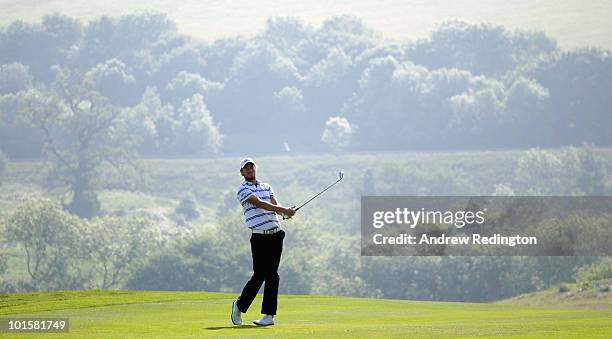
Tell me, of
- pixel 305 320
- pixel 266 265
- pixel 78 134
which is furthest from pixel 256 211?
pixel 78 134

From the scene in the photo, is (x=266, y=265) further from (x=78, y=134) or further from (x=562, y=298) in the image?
(x=78, y=134)

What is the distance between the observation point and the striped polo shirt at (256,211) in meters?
11.0

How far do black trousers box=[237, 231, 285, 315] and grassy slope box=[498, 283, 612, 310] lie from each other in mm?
49380

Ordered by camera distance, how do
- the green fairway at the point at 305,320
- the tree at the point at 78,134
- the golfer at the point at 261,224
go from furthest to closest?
1. the tree at the point at 78,134
2. the golfer at the point at 261,224
3. the green fairway at the point at 305,320

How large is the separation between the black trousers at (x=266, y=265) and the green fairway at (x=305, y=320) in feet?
0.94

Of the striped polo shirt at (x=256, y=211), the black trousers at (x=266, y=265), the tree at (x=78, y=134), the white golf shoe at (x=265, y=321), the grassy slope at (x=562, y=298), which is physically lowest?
the white golf shoe at (x=265, y=321)

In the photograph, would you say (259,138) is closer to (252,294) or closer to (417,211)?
(417,211)

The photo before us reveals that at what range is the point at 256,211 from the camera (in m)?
11.0

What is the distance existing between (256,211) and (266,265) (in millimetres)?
551

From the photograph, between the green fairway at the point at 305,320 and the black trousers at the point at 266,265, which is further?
the black trousers at the point at 266,265

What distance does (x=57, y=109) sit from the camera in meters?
151

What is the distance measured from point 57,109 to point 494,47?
7453 cm

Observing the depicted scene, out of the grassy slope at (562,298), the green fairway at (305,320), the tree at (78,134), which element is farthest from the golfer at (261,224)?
the tree at (78,134)

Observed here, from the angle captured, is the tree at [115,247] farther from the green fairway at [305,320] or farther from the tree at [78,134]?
the green fairway at [305,320]
